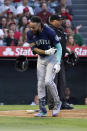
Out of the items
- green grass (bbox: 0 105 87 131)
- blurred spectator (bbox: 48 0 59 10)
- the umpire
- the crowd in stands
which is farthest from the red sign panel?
green grass (bbox: 0 105 87 131)

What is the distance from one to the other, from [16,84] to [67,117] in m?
7.06

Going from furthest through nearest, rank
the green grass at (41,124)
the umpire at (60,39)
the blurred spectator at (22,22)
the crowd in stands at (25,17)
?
the blurred spectator at (22,22), the crowd in stands at (25,17), the umpire at (60,39), the green grass at (41,124)

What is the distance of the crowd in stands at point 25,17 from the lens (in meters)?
16.1

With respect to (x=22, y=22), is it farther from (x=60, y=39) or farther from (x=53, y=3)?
(x=60, y=39)

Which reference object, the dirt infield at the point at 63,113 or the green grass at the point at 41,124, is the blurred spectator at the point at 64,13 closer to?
the dirt infield at the point at 63,113

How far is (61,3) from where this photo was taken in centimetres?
1809

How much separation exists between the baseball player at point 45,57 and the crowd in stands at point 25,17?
625 centimetres

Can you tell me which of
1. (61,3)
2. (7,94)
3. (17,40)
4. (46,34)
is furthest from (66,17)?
(46,34)

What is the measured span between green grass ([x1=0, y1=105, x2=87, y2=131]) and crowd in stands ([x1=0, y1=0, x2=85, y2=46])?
6935mm

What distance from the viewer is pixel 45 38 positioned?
30.5 ft

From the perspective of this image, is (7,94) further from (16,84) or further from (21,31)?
(21,31)

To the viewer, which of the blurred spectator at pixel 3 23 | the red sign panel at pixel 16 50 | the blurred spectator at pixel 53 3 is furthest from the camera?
the blurred spectator at pixel 53 3

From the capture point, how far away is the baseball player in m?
9.28

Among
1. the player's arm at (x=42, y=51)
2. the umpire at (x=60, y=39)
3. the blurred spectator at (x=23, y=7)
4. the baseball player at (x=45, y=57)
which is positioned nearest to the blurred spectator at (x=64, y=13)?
the blurred spectator at (x=23, y=7)
